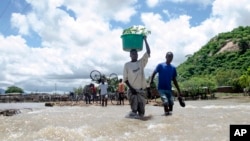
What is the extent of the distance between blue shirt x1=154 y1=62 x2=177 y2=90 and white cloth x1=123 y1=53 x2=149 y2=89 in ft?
2.09

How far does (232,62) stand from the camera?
9544cm

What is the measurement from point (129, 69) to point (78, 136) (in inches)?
135

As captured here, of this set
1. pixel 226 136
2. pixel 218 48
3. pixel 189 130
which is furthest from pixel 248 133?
pixel 218 48

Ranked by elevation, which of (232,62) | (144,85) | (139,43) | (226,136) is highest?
(232,62)

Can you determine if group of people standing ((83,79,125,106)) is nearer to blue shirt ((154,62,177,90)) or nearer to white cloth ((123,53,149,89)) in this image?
blue shirt ((154,62,177,90))

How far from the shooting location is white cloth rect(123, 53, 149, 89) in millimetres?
8695

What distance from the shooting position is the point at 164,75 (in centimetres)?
930

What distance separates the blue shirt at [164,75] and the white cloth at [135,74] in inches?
25.1

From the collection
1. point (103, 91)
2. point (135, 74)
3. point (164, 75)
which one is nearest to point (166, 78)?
point (164, 75)

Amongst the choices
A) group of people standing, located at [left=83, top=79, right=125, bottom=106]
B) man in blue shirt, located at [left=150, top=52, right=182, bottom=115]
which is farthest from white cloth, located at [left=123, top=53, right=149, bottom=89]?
group of people standing, located at [left=83, top=79, right=125, bottom=106]

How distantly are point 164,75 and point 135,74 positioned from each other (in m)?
0.90

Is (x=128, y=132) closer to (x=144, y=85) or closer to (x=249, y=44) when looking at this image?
(x=144, y=85)

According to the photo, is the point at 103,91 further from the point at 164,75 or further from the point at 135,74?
the point at 135,74

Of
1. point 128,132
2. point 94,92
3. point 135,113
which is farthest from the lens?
point 94,92
